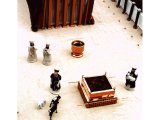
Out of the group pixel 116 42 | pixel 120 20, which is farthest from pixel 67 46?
pixel 120 20

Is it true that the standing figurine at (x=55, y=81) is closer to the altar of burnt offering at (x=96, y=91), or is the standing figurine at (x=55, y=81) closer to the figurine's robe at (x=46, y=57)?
the altar of burnt offering at (x=96, y=91)

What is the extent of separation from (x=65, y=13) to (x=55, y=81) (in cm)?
335

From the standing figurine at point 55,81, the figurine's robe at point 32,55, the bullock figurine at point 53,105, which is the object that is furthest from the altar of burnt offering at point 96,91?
the figurine's robe at point 32,55

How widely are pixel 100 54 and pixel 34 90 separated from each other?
269 cm

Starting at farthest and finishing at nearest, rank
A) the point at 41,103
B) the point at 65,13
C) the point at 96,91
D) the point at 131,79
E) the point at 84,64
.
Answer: the point at 65,13
the point at 84,64
the point at 131,79
the point at 96,91
the point at 41,103

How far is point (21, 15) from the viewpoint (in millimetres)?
11844

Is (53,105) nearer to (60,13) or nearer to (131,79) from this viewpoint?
(131,79)

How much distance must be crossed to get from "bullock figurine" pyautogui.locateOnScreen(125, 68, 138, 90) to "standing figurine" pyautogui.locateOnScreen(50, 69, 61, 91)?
1.98m

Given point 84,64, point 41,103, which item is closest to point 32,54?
point 84,64

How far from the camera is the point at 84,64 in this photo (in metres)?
10.1

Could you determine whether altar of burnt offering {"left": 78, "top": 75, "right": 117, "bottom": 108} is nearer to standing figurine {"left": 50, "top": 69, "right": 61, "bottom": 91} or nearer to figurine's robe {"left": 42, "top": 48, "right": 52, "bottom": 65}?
standing figurine {"left": 50, "top": 69, "right": 61, "bottom": 91}

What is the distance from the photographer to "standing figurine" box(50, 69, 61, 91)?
28.7 ft

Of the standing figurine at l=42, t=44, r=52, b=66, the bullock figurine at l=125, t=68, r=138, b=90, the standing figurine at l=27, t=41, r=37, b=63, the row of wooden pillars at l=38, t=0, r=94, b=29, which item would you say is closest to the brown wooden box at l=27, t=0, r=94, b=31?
the row of wooden pillars at l=38, t=0, r=94, b=29

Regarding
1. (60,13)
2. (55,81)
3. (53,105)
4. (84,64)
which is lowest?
(53,105)
